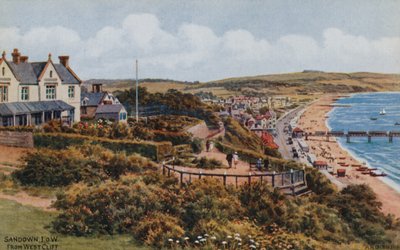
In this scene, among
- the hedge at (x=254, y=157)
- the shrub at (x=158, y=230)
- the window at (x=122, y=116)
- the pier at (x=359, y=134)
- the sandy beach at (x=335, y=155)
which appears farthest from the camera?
the window at (x=122, y=116)

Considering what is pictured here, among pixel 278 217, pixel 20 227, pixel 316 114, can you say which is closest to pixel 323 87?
pixel 316 114

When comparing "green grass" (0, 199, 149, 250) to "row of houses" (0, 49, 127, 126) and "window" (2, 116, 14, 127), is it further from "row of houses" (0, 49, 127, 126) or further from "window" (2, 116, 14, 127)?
"row of houses" (0, 49, 127, 126)

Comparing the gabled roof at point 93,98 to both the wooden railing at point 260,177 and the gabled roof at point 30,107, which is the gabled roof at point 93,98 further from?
the wooden railing at point 260,177

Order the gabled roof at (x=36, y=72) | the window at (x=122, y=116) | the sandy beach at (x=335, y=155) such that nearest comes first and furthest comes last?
the sandy beach at (x=335, y=155)
the gabled roof at (x=36, y=72)
the window at (x=122, y=116)

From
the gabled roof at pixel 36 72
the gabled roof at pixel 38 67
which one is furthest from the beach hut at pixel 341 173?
the gabled roof at pixel 38 67

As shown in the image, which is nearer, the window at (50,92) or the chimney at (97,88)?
the chimney at (97,88)

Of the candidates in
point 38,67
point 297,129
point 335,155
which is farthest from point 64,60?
point 335,155

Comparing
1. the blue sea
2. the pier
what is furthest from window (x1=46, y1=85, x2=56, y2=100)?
the blue sea

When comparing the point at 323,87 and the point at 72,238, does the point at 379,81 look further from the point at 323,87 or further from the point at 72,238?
the point at 72,238
